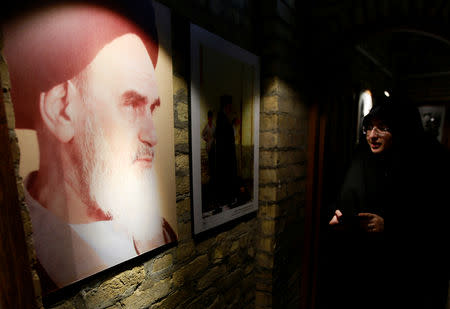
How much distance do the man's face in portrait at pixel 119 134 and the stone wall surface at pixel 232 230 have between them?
157 mm

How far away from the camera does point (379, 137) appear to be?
176 centimetres

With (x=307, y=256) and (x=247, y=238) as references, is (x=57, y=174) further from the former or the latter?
(x=307, y=256)

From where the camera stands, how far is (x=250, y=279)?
1.70 m

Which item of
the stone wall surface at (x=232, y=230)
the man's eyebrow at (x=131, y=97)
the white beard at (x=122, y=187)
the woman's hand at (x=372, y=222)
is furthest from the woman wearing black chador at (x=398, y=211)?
the man's eyebrow at (x=131, y=97)

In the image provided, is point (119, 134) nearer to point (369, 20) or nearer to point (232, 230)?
point (232, 230)

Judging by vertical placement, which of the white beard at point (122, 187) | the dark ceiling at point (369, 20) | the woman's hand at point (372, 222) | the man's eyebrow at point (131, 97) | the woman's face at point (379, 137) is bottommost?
the woman's hand at point (372, 222)

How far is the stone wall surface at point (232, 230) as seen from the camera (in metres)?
0.95

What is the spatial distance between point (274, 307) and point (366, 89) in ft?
10.2

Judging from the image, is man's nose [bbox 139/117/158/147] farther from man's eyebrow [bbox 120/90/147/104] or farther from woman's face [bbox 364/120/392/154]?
woman's face [bbox 364/120/392/154]

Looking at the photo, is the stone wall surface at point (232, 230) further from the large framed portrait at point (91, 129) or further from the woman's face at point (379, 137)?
the woman's face at point (379, 137)

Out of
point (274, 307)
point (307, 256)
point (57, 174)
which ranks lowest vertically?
point (274, 307)

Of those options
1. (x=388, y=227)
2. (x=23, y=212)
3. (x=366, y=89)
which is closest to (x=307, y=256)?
(x=388, y=227)

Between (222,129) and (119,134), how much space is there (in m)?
0.59

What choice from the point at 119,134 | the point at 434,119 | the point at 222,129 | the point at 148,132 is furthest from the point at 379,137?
the point at 434,119
